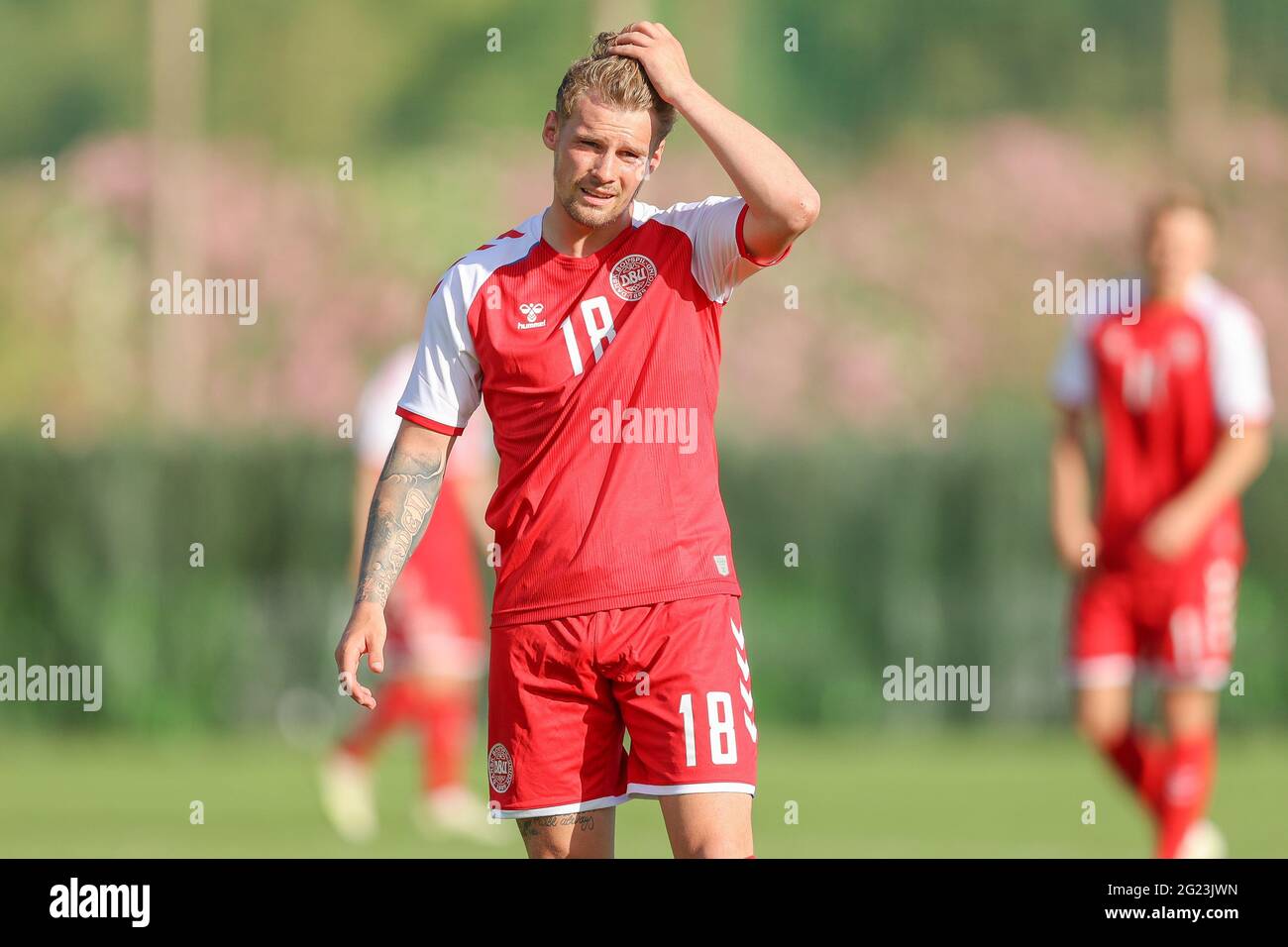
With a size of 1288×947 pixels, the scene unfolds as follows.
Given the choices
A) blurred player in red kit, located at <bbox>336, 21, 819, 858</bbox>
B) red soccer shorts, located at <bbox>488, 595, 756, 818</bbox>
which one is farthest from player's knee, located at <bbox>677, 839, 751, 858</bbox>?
red soccer shorts, located at <bbox>488, 595, 756, 818</bbox>

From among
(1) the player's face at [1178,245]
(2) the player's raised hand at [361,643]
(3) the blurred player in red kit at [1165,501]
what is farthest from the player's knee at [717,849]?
(1) the player's face at [1178,245]

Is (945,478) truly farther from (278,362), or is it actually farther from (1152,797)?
(278,362)

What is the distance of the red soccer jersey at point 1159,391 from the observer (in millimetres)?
8281

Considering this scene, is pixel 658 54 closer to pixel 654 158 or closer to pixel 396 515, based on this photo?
pixel 654 158

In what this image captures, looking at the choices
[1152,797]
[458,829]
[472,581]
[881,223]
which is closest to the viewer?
[1152,797]

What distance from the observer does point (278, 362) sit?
3103 centimetres

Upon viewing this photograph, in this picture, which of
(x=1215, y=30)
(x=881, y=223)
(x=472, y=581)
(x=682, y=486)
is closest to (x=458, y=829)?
(x=472, y=581)

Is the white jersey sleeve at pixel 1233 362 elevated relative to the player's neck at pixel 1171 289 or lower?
lower

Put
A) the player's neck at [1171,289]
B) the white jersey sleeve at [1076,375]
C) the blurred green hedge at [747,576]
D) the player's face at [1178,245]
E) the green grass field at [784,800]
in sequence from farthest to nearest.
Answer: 1. the blurred green hedge at [747,576]
2. the green grass field at [784,800]
3. the white jersey sleeve at [1076,375]
4. the player's neck at [1171,289]
5. the player's face at [1178,245]

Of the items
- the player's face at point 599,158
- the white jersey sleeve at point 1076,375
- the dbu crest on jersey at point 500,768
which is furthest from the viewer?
the white jersey sleeve at point 1076,375

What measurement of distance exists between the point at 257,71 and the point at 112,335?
6290mm

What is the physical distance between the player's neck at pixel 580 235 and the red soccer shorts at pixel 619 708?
96cm

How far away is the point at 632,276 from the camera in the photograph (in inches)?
205

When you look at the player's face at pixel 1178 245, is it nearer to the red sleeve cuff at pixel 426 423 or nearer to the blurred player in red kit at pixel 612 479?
the blurred player in red kit at pixel 612 479
